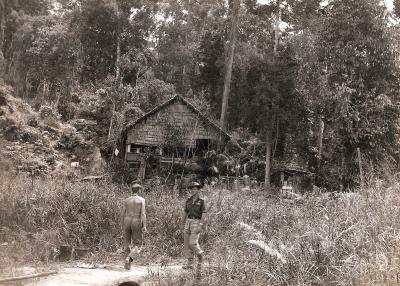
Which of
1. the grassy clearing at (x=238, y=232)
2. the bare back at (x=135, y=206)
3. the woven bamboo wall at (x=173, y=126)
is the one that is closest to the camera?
the grassy clearing at (x=238, y=232)

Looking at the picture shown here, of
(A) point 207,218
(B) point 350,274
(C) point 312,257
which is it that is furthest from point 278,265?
(A) point 207,218

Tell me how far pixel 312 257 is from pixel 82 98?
2842 cm

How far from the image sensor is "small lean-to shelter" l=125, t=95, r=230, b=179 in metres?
28.2

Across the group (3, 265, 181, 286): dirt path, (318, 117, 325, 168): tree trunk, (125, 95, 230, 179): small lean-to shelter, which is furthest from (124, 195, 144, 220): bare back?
(318, 117, 325, 168): tree trunk

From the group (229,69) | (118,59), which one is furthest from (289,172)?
(118,59)

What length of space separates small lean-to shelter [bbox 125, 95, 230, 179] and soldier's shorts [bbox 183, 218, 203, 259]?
18.0 meters

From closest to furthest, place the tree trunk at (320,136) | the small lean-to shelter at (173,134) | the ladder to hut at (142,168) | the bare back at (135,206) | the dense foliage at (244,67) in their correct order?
1. the bare back at (135,206)
2. the dense foliage at (244,67)
3. the tree trunk at (320,136)
4. the ladder to hut at (142,168)
5. the small lean-to shelter at (173,134)

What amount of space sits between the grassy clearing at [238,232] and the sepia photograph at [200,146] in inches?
1.7

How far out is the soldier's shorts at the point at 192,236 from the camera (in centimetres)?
962

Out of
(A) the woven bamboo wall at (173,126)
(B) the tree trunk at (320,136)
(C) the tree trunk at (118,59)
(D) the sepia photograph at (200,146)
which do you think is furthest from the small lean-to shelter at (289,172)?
(C) the tree trunk at (118,59)

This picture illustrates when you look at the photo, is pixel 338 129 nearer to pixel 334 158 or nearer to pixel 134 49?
pixel 334 158

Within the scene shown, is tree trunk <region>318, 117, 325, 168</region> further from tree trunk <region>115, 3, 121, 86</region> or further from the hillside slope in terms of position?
tree trunk <region>115, 3, 121, 86</region>

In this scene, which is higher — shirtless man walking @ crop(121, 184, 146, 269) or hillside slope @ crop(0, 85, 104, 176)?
hillside slope @ crop(0, 85, 104, 176)

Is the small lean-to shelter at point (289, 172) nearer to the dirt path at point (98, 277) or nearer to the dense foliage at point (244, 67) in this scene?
the dense foliage at point (244, 67)
